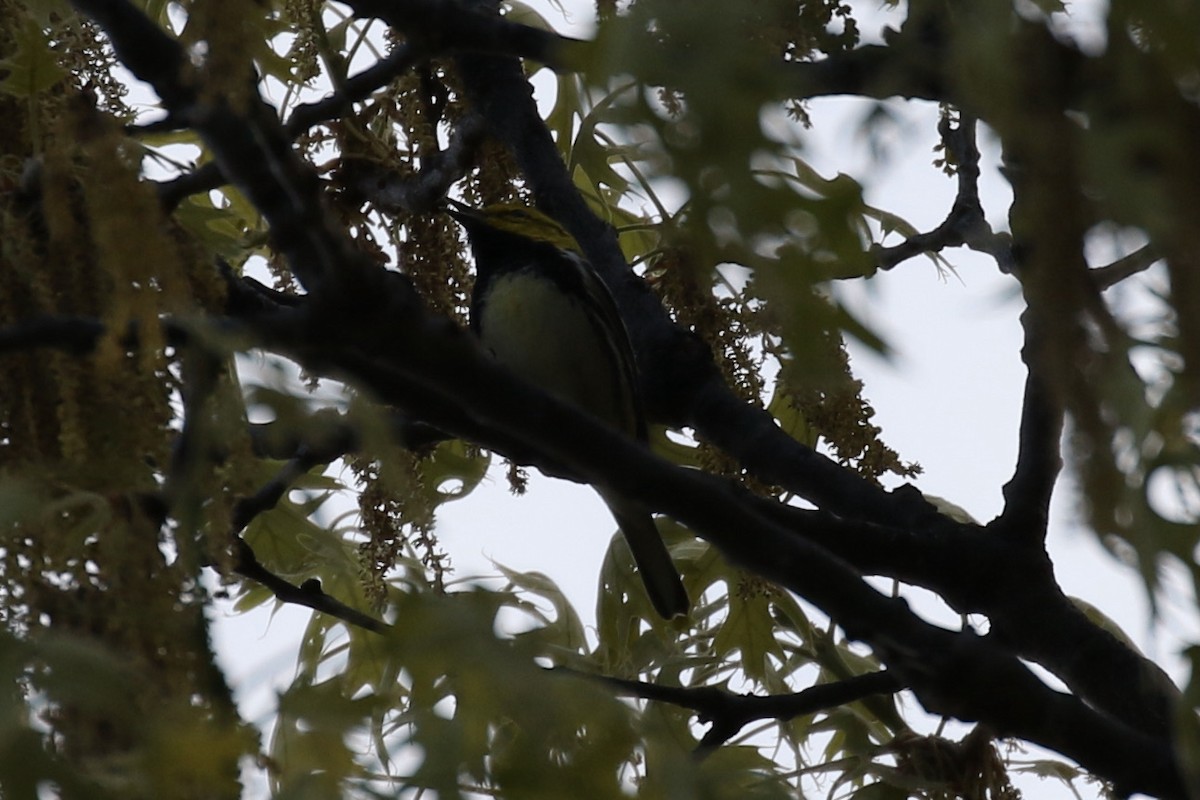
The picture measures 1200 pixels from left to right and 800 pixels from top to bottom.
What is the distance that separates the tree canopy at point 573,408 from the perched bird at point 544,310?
0.90 metres

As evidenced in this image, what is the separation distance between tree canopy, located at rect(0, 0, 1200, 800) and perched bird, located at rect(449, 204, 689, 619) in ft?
2.95

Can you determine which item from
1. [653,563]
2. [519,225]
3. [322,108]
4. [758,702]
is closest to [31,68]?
[322,108]

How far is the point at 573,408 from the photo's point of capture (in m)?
1.31

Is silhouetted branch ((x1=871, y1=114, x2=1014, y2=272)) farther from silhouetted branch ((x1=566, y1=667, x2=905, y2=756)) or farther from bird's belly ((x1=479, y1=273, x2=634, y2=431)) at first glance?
bird's belly ((x1=479, y1=273, x2=634, y2=431))

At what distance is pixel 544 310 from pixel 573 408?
7.29 ft

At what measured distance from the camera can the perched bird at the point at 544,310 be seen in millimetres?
3518

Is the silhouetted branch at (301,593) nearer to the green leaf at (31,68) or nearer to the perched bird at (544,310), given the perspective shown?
the green leaf at (31,68)

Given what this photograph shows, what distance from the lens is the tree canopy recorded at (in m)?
0.65

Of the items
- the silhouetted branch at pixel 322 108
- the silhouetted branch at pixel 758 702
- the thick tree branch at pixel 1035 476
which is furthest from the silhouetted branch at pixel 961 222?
the silhouetted branch at pixel 322 108

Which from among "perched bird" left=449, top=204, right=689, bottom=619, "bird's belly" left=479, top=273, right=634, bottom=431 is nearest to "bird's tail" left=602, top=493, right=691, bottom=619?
"perched bird" left=449, top=204, right=689, bottom=619

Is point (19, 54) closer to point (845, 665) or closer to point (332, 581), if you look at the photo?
point (332, 581)

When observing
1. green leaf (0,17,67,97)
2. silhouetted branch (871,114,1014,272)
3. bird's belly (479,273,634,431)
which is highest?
bird's belly (479,273,634,431)

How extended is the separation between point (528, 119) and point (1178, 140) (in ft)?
7.47

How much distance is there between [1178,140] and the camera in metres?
0.58
